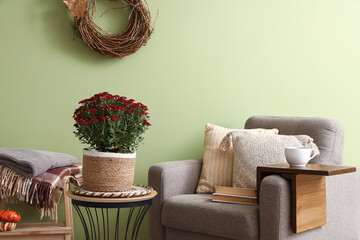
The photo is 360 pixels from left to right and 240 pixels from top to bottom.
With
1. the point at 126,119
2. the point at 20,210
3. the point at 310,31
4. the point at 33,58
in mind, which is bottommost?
the point at 20,210

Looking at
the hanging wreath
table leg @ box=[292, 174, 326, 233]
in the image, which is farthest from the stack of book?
the hanging wreath

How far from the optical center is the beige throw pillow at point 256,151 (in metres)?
2.49

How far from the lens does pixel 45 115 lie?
10.0 feet

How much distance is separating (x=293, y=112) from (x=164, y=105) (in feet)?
2.64

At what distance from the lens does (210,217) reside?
2289mm

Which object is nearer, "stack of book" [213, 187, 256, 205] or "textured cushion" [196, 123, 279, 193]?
"stack of book" [213, 187, 256, 205]

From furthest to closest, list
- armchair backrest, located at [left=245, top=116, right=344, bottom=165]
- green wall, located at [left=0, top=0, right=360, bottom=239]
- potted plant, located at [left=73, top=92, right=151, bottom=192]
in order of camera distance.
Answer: green wall, located at [left=0, top=0, right=360, bottom=239]
armchair backrest, located at [left=245, top=116, right=344, bottom=165]
potted plant, located at [left=73, top=92, right=151, bottom=192]

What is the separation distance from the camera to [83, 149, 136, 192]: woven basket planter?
6.11ft

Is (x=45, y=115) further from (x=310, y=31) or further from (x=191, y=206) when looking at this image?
(x=310, y=31)

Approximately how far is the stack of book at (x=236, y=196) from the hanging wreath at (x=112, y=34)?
1.11 m

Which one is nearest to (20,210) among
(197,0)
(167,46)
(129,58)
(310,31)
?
(129,58)

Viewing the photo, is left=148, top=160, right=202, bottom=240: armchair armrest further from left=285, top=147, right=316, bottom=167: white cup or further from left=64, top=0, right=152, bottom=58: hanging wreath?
left=64, top=0, right=152, bottom=58: hanging wreath

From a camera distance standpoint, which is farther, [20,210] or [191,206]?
[20,210]

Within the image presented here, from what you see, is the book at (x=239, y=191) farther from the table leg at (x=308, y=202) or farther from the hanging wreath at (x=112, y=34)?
the hanging wreath at (x=112, y=34)
